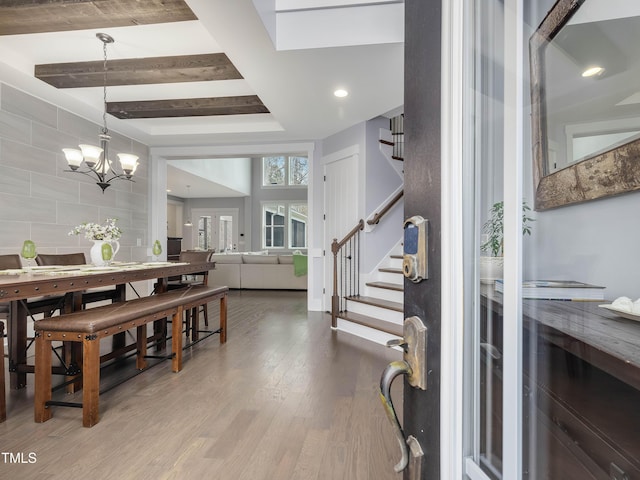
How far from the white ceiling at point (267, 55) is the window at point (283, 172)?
686 cm

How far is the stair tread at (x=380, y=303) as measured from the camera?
3684 mm

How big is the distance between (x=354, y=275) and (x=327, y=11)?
3.14 metres

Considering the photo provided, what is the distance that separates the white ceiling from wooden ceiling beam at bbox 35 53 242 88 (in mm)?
69

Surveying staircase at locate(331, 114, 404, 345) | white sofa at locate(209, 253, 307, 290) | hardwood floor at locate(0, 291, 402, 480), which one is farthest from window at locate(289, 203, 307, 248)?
hardwood floor at locate(0, 291, 402, 480)

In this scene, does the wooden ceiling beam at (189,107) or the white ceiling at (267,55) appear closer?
the white ceiling at (267,55)

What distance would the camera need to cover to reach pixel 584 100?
0.42m

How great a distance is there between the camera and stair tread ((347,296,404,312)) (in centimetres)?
A: 368

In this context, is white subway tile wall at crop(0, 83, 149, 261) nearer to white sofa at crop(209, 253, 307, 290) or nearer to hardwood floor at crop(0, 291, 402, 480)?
hardwood floor at crop(0, 291, 402, 480)

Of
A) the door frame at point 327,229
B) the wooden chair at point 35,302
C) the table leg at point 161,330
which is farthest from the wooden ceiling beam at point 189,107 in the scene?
the wooden chair at point 35,302

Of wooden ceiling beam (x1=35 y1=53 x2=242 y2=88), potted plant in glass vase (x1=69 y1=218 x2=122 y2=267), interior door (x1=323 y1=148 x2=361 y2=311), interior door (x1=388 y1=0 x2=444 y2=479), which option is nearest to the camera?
interior door (x1=388 y1=0 x2=444 y2=479)

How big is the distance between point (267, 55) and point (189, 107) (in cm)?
186

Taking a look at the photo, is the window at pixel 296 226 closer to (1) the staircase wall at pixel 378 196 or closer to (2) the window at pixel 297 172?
(2) the window at pixel 297 172

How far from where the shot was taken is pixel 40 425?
1935 millimetres

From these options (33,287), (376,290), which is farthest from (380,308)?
(33,287)
